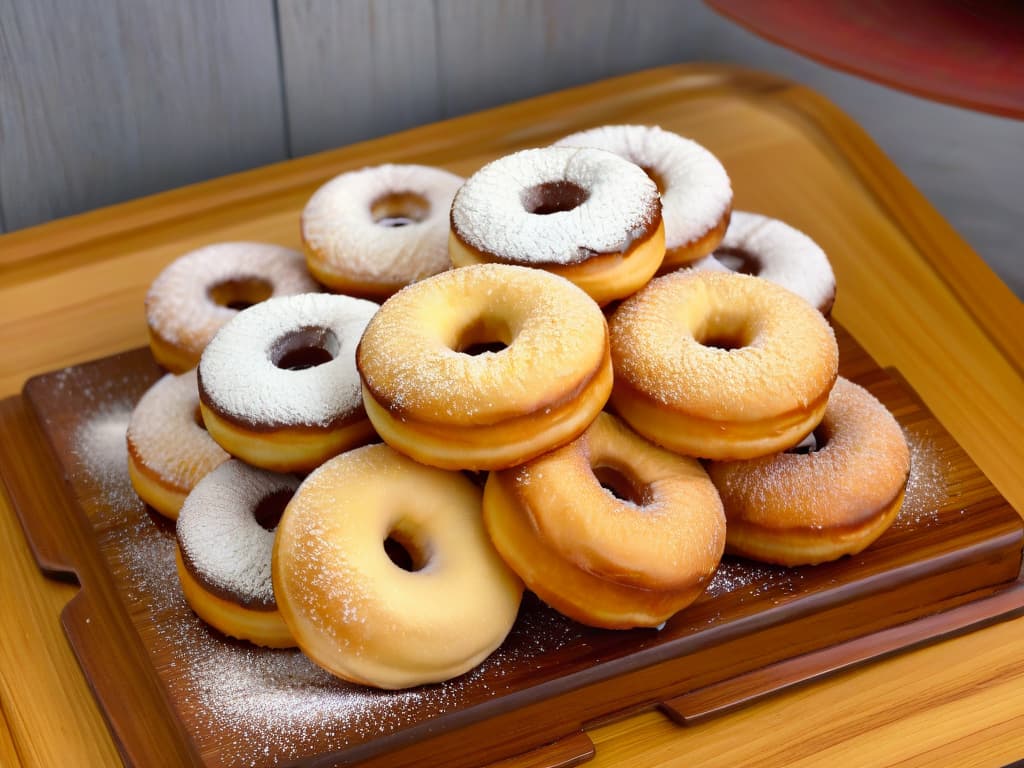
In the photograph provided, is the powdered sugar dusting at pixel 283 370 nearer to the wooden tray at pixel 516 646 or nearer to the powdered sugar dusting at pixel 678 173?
the wooden tray at pixel 516 646

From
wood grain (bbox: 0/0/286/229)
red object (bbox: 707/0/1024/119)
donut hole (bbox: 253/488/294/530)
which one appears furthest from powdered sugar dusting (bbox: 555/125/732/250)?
wood grain (bbox: 0/0/286/229)

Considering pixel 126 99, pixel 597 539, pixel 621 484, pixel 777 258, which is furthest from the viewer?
pixel 126 99

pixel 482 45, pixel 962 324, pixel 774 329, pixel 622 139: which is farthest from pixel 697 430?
pixel 482 45

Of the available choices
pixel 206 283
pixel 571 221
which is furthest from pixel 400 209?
pixel 571 221

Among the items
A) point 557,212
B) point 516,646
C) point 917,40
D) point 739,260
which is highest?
point 917,40

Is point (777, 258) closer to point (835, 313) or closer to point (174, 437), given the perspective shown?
point (835, 313)

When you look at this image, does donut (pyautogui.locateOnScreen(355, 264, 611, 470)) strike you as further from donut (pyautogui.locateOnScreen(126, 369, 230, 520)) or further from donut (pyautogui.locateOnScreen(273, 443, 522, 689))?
donut (pyautogui.locateOnScreen(126, 369, 230, 520))

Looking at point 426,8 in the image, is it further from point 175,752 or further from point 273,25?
point 175,752
